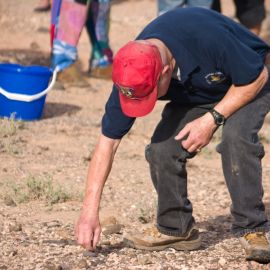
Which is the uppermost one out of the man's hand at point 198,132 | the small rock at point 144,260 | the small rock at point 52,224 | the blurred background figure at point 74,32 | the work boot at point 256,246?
the man's hand at point 198,132

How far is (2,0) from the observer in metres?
12.4

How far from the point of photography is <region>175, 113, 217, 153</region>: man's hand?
12.0 ft

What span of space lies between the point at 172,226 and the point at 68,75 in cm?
427

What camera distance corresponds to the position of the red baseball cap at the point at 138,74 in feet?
11.1

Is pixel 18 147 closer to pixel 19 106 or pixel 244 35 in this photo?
pixel 19 106

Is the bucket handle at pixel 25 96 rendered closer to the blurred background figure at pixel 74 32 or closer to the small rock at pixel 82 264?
the blurred background figure at pixel 74 32

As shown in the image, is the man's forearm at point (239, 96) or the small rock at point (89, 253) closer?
the man's forearm at point (239, 96)

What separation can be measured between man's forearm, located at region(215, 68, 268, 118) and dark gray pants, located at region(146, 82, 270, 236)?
0.06 m

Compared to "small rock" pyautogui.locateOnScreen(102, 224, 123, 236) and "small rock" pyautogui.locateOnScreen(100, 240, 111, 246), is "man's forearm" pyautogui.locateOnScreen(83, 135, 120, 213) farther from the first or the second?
"small rock" pyautogui.locateOnScreen(102, 224, 123, 236)

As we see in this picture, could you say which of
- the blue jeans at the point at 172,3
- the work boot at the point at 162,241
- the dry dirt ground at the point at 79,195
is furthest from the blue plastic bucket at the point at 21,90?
the work boot at the point at 162,241

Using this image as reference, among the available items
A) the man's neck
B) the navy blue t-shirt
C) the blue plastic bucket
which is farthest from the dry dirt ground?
the man's neck

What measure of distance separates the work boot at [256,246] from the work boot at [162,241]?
24 centimetres

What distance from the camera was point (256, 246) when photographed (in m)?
3.82

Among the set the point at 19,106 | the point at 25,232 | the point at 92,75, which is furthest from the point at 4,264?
the point at 92,75
